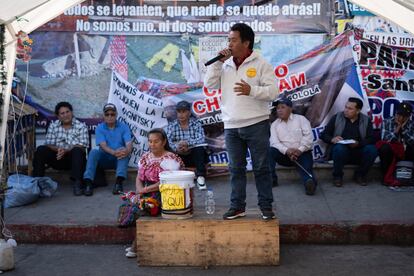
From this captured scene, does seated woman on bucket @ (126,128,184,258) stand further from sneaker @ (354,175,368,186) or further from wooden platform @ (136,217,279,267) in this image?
sneaker @ (354,175,368,186)

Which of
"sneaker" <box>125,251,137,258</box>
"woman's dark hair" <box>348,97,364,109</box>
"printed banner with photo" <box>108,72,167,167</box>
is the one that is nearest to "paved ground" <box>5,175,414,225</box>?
"sneaker" <box>125,251,137,258</box>

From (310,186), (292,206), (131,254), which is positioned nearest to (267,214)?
(131,254)

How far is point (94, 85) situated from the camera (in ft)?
27.7

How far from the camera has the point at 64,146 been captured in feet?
26.5

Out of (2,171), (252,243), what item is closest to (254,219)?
(252,243)

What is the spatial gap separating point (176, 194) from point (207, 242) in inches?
20.4

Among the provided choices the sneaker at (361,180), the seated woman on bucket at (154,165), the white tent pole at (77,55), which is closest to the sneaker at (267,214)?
the seated woman on bucket at (154,165)

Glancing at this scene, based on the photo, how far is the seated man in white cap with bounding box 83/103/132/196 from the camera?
777cm

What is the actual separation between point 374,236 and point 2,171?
372 centimetres

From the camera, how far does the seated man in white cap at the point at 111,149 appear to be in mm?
7766

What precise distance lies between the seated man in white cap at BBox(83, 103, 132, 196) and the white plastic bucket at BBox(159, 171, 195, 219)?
2.09m

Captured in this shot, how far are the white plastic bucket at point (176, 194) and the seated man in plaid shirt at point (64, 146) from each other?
2349 mm

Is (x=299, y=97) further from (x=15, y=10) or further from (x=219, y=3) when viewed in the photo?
(x=15, y=10)

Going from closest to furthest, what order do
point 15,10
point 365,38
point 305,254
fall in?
point 15,10, point 305,254, point 365,38
